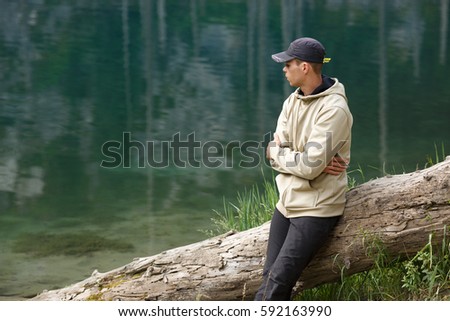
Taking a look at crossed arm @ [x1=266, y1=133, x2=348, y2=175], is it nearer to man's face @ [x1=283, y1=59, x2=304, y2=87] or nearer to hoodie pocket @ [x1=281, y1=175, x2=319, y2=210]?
hoodie pocket @ [x1=281, y1=175, x2=319, y2=210]

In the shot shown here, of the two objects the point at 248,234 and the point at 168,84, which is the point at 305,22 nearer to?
the point at 168,84

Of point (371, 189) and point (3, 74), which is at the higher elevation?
point (371, 189)

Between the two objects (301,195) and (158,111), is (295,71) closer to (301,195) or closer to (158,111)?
(301,195)

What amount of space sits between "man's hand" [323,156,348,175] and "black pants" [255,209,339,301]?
0.77 feet

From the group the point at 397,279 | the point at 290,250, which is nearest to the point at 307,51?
the point at 290,250

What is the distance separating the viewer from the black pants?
14.0 feet

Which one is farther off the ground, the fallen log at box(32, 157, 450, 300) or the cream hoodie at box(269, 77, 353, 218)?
the cream hoodie at box(269, 77, 353, 218)

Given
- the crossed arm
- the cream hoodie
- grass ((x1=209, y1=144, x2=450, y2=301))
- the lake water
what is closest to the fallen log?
grass ((x1=209, y1=144, x2=450, y2=301))

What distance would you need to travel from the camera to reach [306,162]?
4.21m

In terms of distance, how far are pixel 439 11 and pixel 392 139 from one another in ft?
79.1

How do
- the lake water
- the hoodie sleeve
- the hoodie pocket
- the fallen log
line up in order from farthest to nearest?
1. the lake water
2. the fallen log
3. the hoodie pocket
4. the hoodie sleeve

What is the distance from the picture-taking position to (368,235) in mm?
4516

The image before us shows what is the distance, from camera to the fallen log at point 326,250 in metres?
4.48

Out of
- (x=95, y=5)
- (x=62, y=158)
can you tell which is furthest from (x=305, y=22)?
(x=62, y=158)
